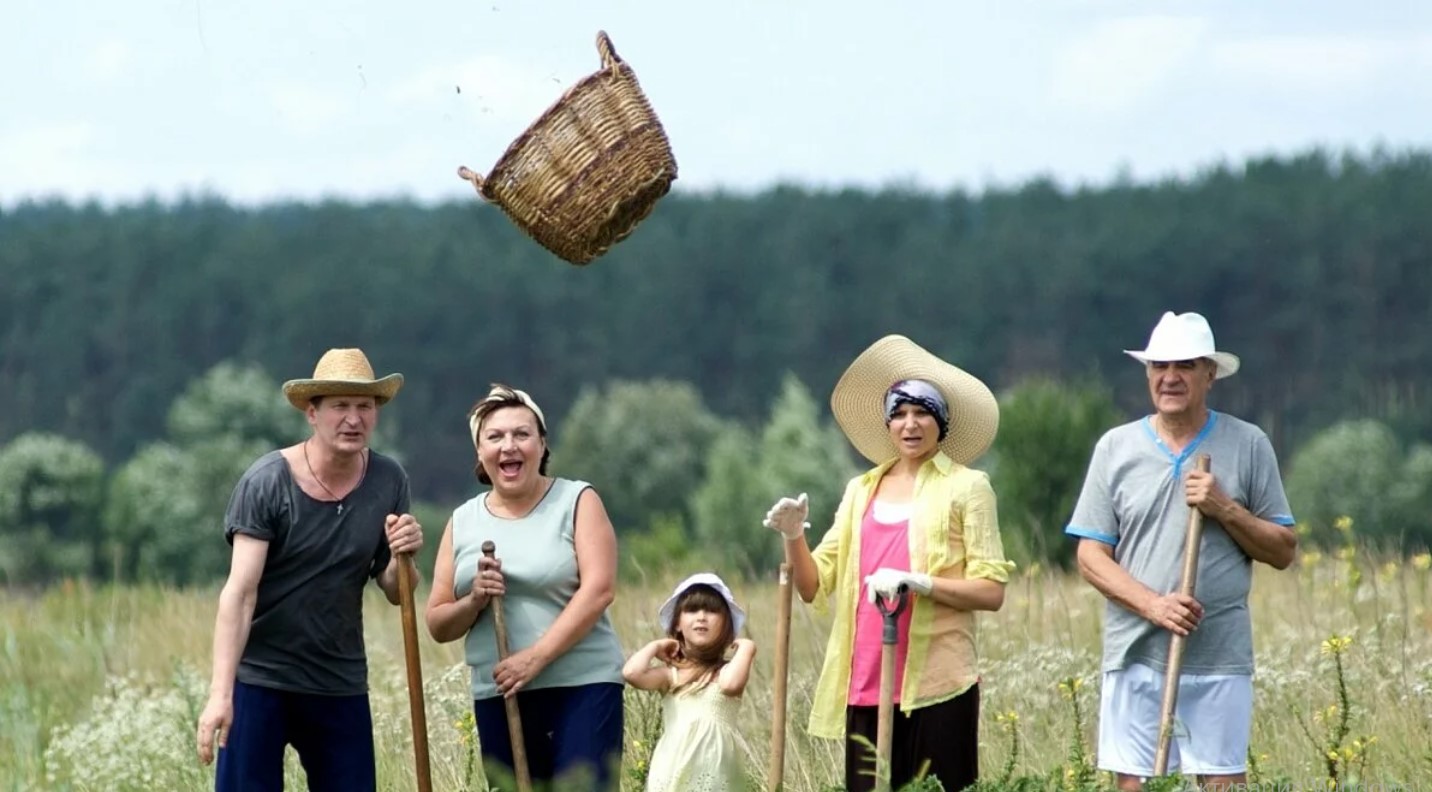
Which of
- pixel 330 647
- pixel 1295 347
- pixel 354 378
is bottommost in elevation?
pixel 330 647

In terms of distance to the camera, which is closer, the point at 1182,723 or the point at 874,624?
the point at 874,624

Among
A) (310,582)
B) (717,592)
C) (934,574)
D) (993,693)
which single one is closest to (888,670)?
(934,574)

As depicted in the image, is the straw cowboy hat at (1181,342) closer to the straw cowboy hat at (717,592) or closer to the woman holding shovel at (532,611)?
the straw cowboy hat at (717,592)

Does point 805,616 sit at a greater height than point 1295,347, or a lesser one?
lesser

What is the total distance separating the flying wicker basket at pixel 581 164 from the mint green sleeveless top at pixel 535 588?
2.48ft

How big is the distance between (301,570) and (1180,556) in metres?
2.43

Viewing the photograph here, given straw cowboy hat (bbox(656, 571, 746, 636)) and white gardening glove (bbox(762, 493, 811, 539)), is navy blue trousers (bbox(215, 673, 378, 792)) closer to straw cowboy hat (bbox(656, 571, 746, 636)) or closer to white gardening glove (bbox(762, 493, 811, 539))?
straw cowboy hat (bbox(656, 571, 746, 636))

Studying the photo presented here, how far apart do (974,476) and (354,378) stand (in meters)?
1.71

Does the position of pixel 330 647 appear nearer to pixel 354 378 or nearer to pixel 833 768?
pixel 354 378

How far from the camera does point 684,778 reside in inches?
235

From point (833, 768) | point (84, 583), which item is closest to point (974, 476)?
point (833, 768)

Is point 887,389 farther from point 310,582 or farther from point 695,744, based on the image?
point 310,582

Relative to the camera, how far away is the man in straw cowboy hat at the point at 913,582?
19.8 ft

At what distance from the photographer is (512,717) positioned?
5.98 meters
